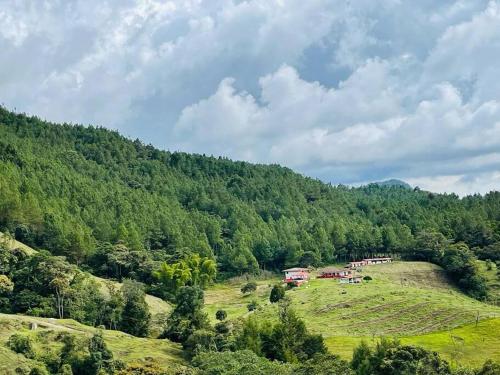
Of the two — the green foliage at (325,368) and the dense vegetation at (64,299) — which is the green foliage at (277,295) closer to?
the dense vegetation at (64,299)

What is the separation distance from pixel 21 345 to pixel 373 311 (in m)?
55.4

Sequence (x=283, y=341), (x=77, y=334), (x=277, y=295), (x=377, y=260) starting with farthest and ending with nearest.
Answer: (x=377, y=260), (x=277, y=295), (x=283, y=341), (x=77, y=334)

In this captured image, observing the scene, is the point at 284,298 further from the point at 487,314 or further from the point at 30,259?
the point at 30,259

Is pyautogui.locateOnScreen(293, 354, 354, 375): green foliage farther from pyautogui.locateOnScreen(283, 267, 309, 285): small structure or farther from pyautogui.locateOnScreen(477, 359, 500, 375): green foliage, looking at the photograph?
pyautogui.locateOnScreen(283, 267, 309, 285): small structure

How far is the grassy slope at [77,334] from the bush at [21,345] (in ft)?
2.12

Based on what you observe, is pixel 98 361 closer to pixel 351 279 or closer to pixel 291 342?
pixel 291 342

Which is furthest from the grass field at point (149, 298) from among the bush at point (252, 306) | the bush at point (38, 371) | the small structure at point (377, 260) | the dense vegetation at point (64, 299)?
the small structure at point (377, 260)

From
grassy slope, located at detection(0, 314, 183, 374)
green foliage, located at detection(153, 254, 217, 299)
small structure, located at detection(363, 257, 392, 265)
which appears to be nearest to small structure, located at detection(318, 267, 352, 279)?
small structure, located at detection(363, 257, 392, 265)

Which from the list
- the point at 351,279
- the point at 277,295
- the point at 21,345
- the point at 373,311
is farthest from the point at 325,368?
the point at 351,279

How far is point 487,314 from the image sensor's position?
9712 cm

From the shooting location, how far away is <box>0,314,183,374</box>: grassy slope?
59.9 meters

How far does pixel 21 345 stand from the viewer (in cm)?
6128

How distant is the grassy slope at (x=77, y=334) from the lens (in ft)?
196

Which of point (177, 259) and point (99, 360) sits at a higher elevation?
point (177, 259)
